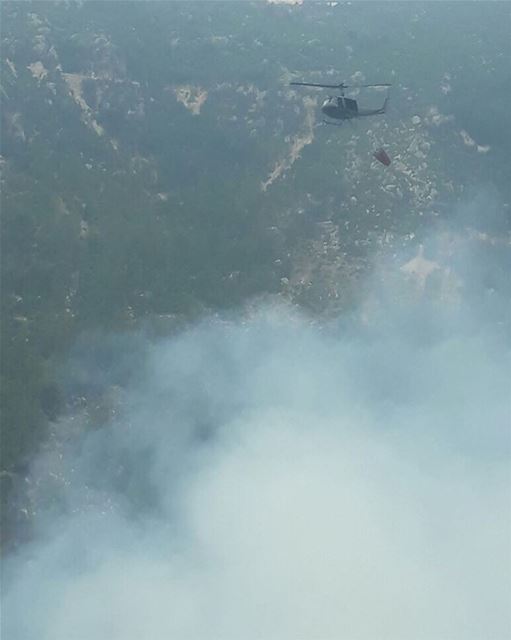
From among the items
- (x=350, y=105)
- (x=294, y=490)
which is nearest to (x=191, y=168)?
(x=350, y=105)

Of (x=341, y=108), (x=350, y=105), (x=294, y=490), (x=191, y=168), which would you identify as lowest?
(x=294, y=490)

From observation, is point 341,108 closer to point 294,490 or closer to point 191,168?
point 191,168

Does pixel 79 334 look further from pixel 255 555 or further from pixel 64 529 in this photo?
pixel 255 555

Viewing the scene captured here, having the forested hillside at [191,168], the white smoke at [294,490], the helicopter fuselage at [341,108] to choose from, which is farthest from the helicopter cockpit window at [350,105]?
the white smoke at [294,490]

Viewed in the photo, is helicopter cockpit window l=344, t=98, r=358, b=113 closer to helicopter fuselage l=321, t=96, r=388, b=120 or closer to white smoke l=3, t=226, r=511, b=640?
helicopter fuselage l=321, t=96, r=388, b=120

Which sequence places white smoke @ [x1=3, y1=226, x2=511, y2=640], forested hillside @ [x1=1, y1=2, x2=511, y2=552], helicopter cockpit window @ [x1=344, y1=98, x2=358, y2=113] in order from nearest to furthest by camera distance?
helicopter cockpit window @ [x1=344, y1=98, x2=358, y2=113] < white smoke @ [x1=3, y1=226, x2=511, y2=640] < forested hillside @ [x1=1, y1=2, x2=511, y2=552]

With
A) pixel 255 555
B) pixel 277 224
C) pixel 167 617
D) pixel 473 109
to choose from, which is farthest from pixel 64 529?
pixel 473 109

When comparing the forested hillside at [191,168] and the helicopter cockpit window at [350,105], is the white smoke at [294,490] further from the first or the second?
the helicopter cockpit window at [350,105]

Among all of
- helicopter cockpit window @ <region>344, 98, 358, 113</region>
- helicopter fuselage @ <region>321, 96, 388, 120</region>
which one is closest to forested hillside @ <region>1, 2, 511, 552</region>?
helicopter fuselage @ <region>321, 96, 388, 120</region>
